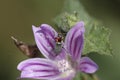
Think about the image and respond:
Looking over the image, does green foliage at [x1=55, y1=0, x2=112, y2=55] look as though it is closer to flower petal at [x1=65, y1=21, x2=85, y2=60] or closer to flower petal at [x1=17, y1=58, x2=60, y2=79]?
flower petal at [x1=65, y1=21, x2=85, y2=60]

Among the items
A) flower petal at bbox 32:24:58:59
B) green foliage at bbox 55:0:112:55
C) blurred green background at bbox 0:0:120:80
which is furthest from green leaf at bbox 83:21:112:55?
blurred green background at bbox 0:0:120:80

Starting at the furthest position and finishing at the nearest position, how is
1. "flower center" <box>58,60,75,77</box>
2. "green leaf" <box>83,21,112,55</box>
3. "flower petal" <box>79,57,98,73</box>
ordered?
"flower center" <box>58,60,75,77</box>, "green leaf" <box>83,21,112,55</box>, "flower petal" <box>79,57,98,73</box>

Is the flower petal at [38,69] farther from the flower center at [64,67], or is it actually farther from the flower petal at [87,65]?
the flower petal at [87,65]

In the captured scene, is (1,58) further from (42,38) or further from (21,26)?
(42,38)

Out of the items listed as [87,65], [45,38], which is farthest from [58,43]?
[87,65]

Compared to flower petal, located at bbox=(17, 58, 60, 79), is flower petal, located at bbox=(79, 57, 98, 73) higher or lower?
lower
